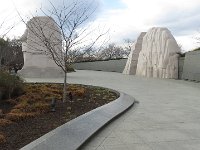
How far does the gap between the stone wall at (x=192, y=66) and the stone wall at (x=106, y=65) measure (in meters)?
10.4

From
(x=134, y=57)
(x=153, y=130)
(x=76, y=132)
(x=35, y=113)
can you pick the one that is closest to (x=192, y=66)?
(x=134, y=57)

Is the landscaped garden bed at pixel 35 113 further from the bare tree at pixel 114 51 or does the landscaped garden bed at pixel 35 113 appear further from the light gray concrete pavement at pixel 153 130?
the bare tree at pixel 114 51

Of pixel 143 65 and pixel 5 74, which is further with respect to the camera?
pixel 143 65

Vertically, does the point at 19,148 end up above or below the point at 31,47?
below

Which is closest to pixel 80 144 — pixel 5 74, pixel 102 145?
pixel 102 145

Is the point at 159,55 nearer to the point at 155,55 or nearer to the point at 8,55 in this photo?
the point at 155,55

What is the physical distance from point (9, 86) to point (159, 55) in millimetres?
13349

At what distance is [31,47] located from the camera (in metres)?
18.8

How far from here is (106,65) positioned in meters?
34.2

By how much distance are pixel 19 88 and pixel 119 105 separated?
3.13m

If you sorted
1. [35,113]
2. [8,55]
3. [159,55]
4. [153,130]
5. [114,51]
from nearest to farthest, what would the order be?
[153,130]
[35,113]
[8,55]
[159,55]
[114,51]

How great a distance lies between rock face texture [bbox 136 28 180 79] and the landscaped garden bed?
10.3 metres

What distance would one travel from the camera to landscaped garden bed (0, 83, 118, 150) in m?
5.36

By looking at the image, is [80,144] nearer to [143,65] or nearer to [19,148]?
[19,148]
